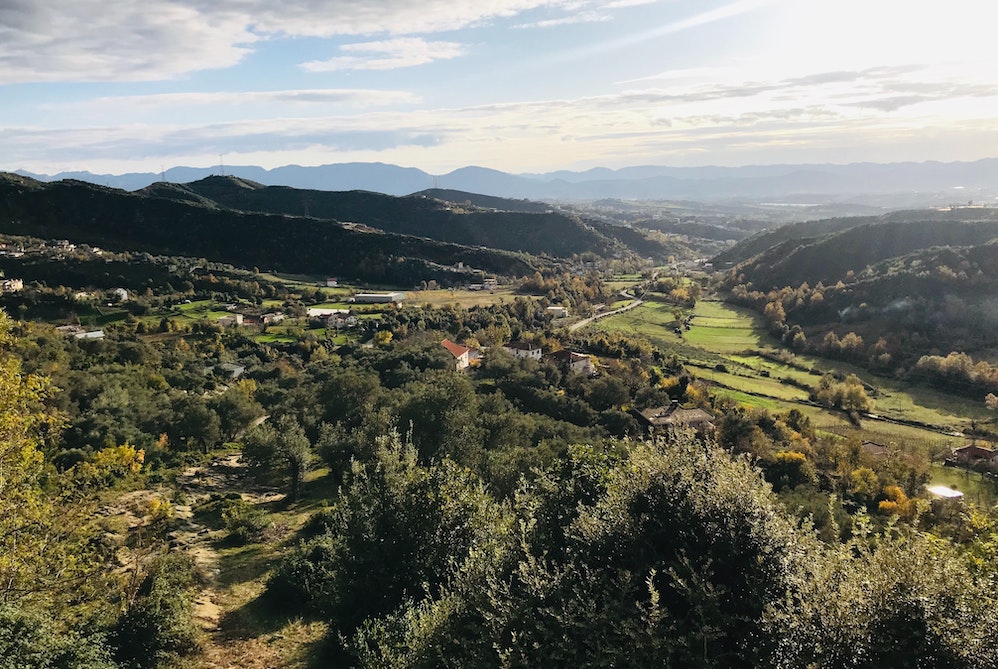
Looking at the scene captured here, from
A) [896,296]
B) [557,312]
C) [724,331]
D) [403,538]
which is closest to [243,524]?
[403,538]

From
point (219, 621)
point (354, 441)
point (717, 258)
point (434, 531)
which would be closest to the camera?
point (434, 531)

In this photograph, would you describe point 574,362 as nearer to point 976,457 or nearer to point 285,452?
point 976,457

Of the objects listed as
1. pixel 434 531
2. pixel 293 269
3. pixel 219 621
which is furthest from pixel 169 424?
pixel 293 269

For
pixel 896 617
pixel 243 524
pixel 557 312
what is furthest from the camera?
pixel 557 312

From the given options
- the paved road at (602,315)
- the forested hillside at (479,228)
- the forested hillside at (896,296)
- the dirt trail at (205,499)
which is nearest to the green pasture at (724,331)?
the forested hillside at (896,296)

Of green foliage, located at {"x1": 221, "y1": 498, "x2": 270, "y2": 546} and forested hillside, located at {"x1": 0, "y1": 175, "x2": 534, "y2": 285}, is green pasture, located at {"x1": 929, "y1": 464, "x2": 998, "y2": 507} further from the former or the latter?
forested hillside, located at {"x1": 0, "y1": 175, "x2": 534, "y2": 285}

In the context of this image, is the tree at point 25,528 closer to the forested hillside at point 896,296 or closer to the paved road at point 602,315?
the paved road at point 602,315

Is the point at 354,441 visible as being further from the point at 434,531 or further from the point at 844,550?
the point at 844,550
